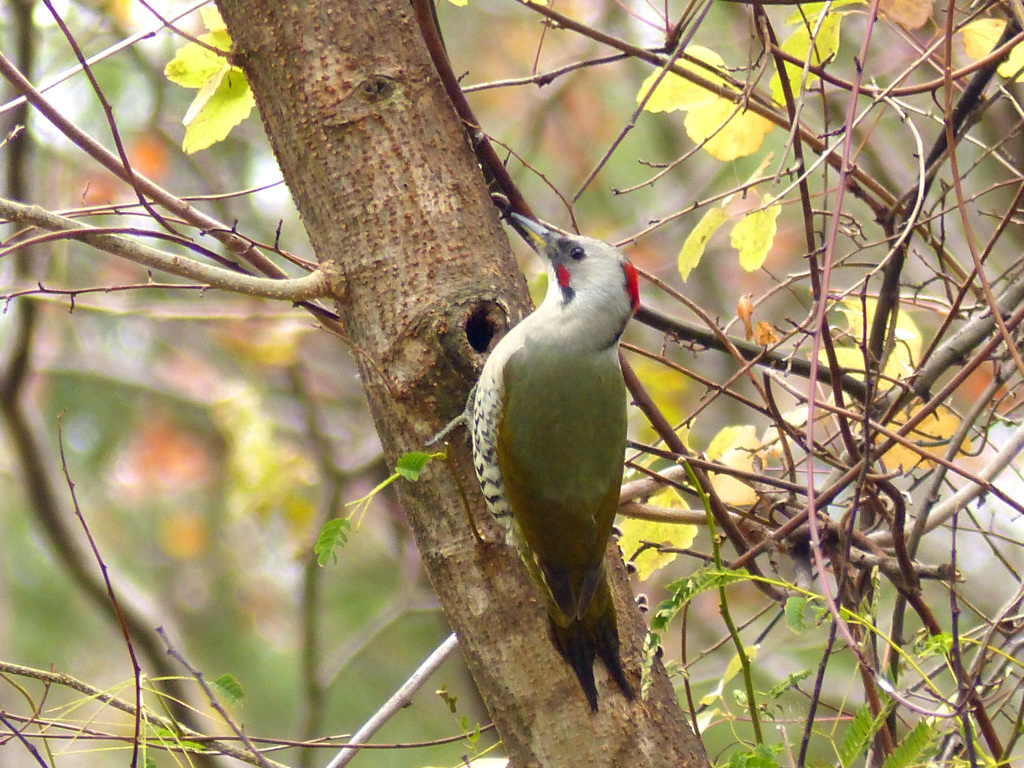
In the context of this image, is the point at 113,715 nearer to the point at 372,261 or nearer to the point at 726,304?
the point at 726,304

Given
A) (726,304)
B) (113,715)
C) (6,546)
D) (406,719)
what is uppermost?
(6,546)

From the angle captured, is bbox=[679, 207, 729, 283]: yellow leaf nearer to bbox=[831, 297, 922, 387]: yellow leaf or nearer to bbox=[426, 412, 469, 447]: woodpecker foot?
bbox=[831, 297, 922, 387]: yellow leaf

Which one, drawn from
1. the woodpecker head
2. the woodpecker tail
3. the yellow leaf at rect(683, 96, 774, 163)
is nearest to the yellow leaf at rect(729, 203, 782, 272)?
the yellow leaf at rect(683, 96, 774, 163)

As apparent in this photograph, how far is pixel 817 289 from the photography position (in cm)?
248

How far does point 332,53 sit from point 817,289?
1.30 metres

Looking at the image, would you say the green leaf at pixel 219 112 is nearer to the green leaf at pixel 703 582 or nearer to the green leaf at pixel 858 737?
the green leaf at pixel 703 582

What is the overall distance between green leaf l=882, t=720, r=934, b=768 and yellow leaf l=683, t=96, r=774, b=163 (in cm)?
151


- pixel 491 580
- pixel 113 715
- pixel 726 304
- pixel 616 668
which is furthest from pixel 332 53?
pixel 113 715

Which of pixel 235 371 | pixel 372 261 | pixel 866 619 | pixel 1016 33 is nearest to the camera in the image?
pixel 866 619

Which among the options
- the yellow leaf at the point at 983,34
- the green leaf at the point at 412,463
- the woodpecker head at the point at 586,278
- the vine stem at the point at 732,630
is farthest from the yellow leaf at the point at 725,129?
the green leaf at the point at 412,463

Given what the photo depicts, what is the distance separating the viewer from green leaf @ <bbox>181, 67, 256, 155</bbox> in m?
2.47

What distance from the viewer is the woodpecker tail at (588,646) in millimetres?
1981

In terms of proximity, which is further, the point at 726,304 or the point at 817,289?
the point at 726,304

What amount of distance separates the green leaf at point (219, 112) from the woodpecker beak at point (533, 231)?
2.43 feet
